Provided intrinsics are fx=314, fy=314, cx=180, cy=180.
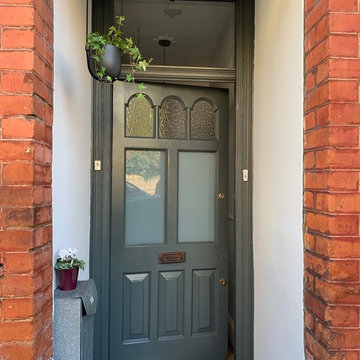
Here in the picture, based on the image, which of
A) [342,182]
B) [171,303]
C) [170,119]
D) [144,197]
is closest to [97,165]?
[144,197]

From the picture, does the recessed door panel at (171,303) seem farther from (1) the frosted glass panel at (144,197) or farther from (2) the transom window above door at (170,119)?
(2) the transom window above door at (170,119)

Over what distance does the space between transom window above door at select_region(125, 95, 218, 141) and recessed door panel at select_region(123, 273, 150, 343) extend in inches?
41.2

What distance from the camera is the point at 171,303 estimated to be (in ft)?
7.66

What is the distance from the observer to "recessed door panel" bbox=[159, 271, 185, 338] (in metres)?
2.31

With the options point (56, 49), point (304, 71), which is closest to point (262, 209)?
point (304, 71)

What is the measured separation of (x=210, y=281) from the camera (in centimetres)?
240

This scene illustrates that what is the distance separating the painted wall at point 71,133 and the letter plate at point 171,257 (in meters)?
0.53

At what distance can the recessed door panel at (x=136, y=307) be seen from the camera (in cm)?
226

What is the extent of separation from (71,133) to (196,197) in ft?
3.53

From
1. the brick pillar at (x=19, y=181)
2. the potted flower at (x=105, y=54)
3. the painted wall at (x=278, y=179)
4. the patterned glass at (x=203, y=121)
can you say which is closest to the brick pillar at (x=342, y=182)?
the painted wall at (x=278, y=179)

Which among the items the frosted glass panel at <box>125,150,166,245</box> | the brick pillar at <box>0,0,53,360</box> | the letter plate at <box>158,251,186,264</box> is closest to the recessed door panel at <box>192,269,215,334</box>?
the letter plate at <box>158,251,186,264</box>

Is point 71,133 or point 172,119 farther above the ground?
point 172,119

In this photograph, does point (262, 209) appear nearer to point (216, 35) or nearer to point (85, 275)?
point (85, 275)

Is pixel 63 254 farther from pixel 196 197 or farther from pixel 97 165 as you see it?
pixel 196 197
